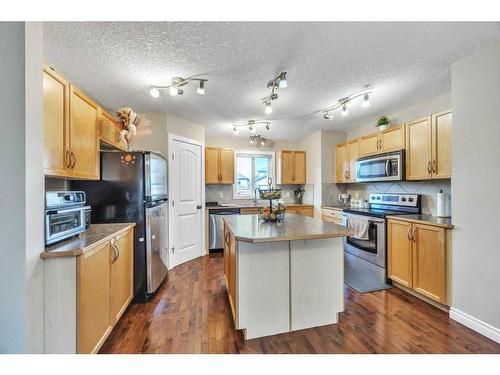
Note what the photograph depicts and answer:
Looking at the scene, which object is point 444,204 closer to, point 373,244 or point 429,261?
point 429,261

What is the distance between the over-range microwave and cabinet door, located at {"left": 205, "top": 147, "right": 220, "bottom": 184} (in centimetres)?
261

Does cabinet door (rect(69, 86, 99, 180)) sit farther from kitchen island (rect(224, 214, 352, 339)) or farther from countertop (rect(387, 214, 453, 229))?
countertop (rect(387, 214, 453, 229))

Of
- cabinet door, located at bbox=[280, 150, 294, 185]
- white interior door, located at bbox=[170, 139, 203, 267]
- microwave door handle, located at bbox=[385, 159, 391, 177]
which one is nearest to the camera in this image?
microwave door handle, located at bbox=[385, 159, 391, 177]

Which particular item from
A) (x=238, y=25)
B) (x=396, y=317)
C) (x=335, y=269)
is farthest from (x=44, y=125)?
(x=396, y=317)

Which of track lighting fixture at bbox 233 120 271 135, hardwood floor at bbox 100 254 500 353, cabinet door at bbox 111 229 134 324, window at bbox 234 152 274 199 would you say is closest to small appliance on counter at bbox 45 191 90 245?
cabinet door at bbox 111 229 134 324

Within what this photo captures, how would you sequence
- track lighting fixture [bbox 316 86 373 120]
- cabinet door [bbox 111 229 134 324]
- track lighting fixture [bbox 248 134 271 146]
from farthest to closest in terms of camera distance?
1. track lighting fixture [bbox 248 134 271 146]
2. track lighting fixture [bbox 316 86 373 120]
3. cabinet door [bbox 111 229 134 324]

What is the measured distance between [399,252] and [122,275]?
9.84ft

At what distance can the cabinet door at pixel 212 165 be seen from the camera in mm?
4324

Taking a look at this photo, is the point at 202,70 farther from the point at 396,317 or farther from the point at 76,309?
the point at 396,317

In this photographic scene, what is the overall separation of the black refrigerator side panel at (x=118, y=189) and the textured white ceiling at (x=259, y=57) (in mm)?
835

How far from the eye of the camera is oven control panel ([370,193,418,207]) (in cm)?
294

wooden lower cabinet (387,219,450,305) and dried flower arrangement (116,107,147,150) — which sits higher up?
dried flower arrangement (116,107,147,150)

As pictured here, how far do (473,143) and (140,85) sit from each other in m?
3.24

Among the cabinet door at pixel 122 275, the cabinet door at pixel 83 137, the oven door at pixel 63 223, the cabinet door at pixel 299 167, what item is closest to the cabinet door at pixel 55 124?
the cabinet door at pixel 83 137
